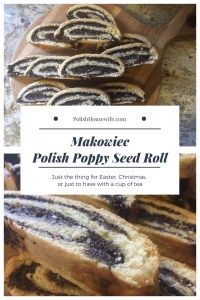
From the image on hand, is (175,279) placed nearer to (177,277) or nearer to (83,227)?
(177,277)

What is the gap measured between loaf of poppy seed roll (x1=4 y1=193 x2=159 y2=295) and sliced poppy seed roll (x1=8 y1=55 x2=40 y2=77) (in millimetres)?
292

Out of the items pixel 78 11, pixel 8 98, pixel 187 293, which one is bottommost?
pixel 187 293

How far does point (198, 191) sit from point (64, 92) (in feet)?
1.32

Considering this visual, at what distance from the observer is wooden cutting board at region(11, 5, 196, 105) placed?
1.41 metres

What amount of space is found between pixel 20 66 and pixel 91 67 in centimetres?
17

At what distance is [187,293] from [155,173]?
11.6 inches

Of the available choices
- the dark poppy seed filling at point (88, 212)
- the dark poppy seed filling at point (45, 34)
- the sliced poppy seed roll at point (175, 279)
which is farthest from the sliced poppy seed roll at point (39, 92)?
the sliced poppy seed roll at point (175, 279)

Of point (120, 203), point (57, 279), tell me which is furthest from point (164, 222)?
point (57, 279)

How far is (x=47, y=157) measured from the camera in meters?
1.42

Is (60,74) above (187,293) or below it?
above

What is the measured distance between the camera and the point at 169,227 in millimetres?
1421

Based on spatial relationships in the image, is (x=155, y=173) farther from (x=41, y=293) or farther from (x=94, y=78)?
(x=41, y=293)

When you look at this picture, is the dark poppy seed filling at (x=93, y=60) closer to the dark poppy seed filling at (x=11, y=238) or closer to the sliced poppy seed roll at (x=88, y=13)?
the sliced poppy seed roll at (x=88, y=13)

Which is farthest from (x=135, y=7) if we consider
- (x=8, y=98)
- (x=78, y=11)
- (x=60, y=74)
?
(x=8, y=98)
